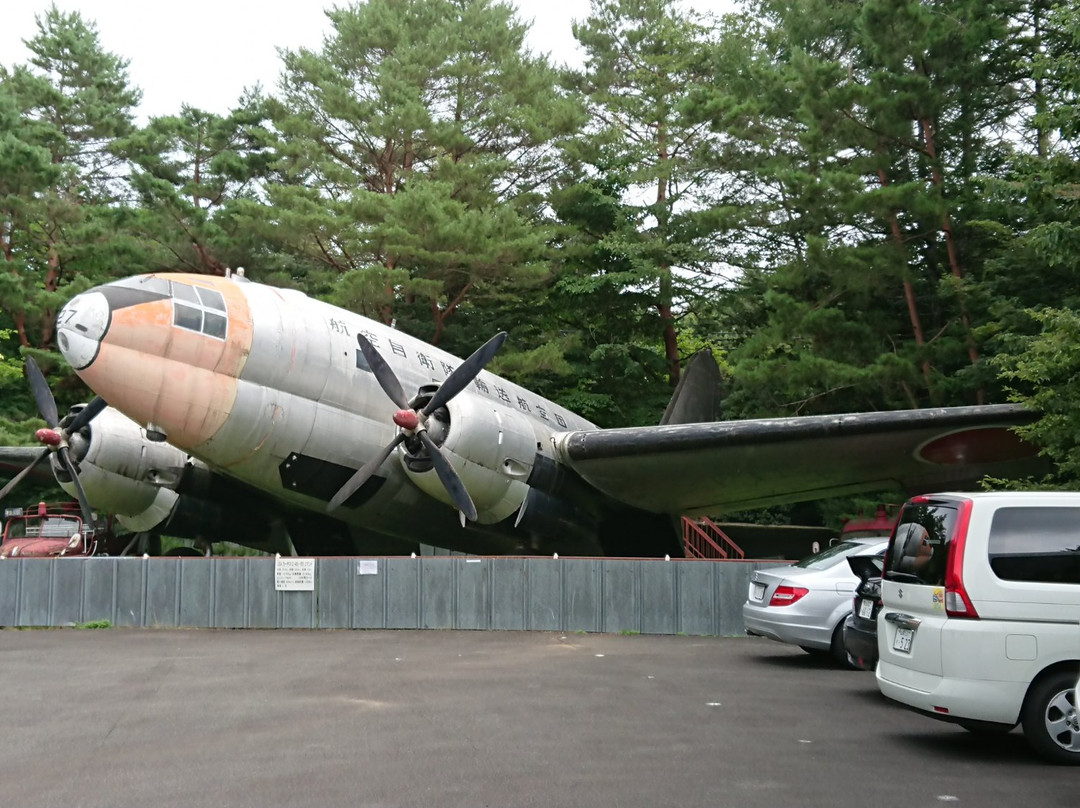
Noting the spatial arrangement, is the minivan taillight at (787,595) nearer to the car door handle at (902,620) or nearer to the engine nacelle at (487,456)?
the car door handle at (902,620)

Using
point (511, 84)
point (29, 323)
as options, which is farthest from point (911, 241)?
point (29, 323)

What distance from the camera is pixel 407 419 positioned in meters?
15.6

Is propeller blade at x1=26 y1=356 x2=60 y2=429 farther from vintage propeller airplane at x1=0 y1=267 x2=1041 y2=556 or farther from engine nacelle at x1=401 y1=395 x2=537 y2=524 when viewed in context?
engine nacelle at x1=401 y1=395 x2=537 y2=524

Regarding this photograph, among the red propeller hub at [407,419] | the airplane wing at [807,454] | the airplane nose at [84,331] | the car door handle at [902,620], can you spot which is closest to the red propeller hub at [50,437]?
the airplane nose at [84,331]

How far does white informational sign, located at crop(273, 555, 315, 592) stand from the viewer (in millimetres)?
16203

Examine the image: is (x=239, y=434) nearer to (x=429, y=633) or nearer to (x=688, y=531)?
(x=429, y=633)

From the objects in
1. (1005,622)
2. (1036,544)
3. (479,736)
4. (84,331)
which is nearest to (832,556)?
(1036,544)

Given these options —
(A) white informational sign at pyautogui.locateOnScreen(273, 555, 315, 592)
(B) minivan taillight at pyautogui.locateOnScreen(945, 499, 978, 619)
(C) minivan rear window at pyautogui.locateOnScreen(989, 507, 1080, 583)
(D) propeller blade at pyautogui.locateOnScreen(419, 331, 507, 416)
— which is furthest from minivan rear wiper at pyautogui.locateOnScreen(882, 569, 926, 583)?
(A) white informational sign at pyautogui.locateOnScreen(273, 555, 315, 592)

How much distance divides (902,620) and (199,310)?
11.4 metres

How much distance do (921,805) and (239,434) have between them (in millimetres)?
12150

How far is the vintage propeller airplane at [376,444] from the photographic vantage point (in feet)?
50.4

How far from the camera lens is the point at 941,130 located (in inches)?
1033

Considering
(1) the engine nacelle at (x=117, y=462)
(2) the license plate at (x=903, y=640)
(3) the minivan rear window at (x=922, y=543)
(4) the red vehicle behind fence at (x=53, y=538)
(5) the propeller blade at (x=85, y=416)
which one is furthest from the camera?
(4) the red vehicle behind fence at (x=53, y=538)

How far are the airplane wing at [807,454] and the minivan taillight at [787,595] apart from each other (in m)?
5.97
